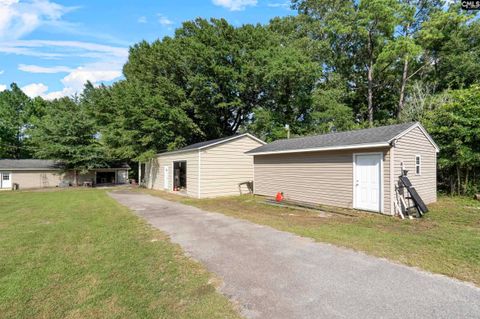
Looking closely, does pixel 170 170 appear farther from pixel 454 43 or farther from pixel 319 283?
pixel 454 43

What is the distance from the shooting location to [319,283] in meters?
3.63

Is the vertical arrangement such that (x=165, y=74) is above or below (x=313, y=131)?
above

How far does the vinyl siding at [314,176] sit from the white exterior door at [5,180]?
27107mm

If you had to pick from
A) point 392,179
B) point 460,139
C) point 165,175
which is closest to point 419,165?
point 392,179

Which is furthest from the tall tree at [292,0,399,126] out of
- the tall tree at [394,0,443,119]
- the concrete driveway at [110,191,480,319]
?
the concrete driveway at [110,191,480,319]

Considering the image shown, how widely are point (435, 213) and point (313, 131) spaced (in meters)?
13.3

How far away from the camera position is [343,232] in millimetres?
6359

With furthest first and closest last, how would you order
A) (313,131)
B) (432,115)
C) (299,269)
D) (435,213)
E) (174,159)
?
(313,131) → (174,159) → (432,115) → (435,213) → (299,269)

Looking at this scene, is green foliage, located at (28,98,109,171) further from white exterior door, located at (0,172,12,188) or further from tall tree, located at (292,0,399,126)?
tall tree, located at (292,0,399,126)

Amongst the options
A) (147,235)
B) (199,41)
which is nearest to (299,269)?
(147,235)

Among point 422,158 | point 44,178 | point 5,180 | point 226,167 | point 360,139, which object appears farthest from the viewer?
point 44,178

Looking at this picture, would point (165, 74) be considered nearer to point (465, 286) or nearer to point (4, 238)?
point (4, 238)

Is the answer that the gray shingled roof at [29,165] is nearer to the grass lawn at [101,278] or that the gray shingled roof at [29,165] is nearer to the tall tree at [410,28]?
the grass lawn at [101,278]

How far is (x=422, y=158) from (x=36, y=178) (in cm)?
3350
